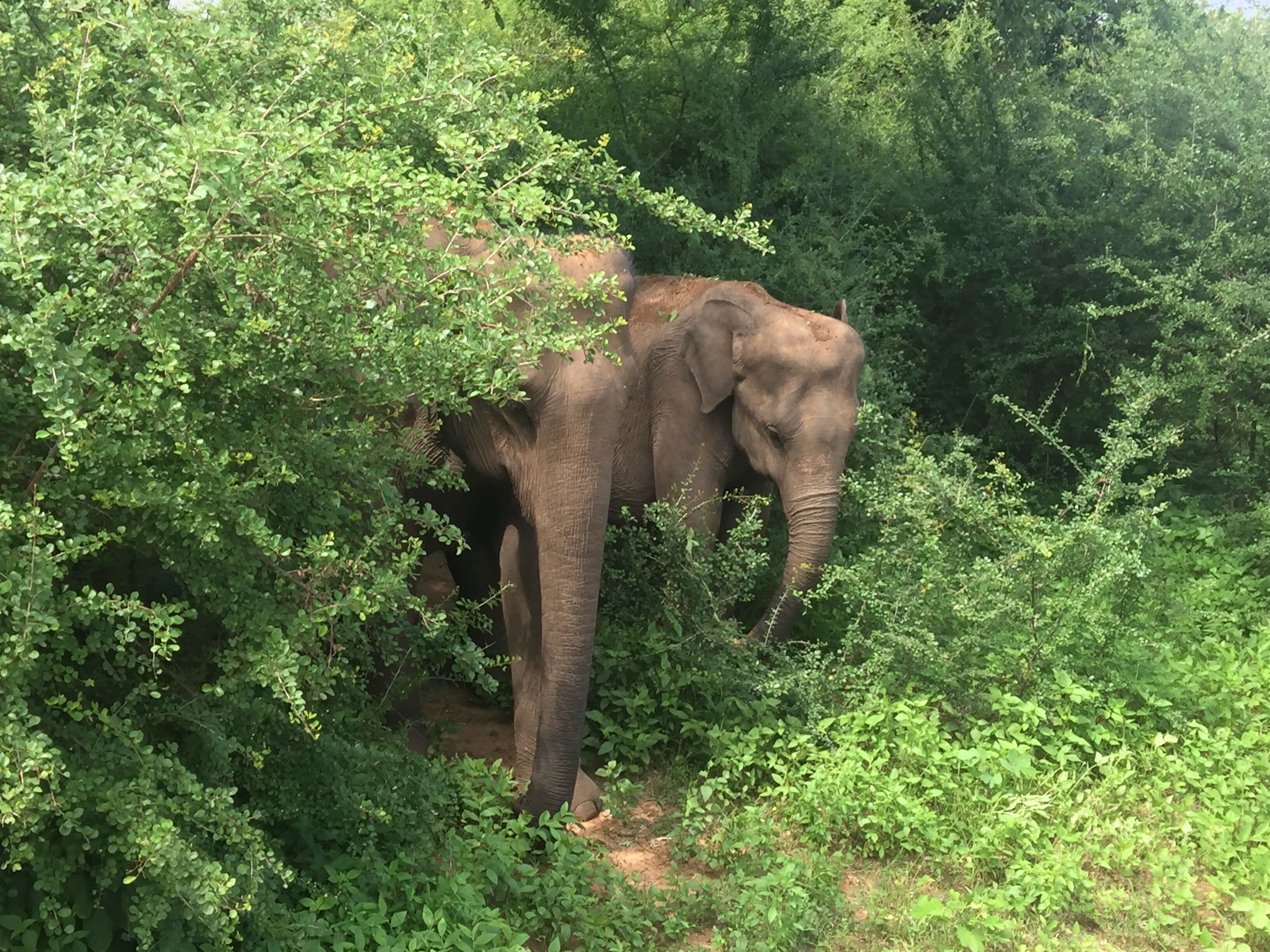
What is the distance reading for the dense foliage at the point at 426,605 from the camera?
313 centimetres

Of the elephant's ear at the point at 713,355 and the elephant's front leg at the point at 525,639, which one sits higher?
the elephant's ear at the point at 713,355

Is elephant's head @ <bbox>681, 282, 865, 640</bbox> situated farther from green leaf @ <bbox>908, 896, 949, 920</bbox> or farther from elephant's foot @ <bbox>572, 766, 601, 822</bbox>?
green leaf @ <bbox>908, 896, 949, 920</bbox>

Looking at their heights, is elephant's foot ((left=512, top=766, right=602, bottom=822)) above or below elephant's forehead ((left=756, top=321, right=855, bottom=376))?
below

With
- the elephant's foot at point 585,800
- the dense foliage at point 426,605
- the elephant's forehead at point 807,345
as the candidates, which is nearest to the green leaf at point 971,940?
the dense foliage at point 426,605

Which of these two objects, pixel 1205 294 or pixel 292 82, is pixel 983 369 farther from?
pixel 292 82

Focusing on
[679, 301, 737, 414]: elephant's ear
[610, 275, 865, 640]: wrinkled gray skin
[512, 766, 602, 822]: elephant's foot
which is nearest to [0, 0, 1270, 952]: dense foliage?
[512, 766, 602, 822]: elephant's foot

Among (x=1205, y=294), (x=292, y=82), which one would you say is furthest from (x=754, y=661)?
(x=1205, y=294)

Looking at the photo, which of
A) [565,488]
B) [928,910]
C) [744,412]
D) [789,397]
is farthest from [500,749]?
[928,910]

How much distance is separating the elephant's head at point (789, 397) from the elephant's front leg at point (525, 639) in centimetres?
129

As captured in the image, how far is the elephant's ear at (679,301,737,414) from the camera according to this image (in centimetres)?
715

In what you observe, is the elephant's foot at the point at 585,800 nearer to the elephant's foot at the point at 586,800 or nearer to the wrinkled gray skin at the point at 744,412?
the elephant's foot at the point at 586,800

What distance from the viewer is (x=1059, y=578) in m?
6.77

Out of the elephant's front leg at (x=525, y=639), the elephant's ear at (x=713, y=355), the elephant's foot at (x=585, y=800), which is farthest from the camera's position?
the elephant's ear at (x=713, y=355)

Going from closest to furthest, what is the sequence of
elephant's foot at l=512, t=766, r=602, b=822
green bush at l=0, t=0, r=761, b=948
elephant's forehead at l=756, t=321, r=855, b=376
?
green bush at l=0, t=0, r=761, b=948 < elephant's foot at l=512, t=766, r=602, b=822 < elephant's forehead at l=756, t=321, r=855, b=376
